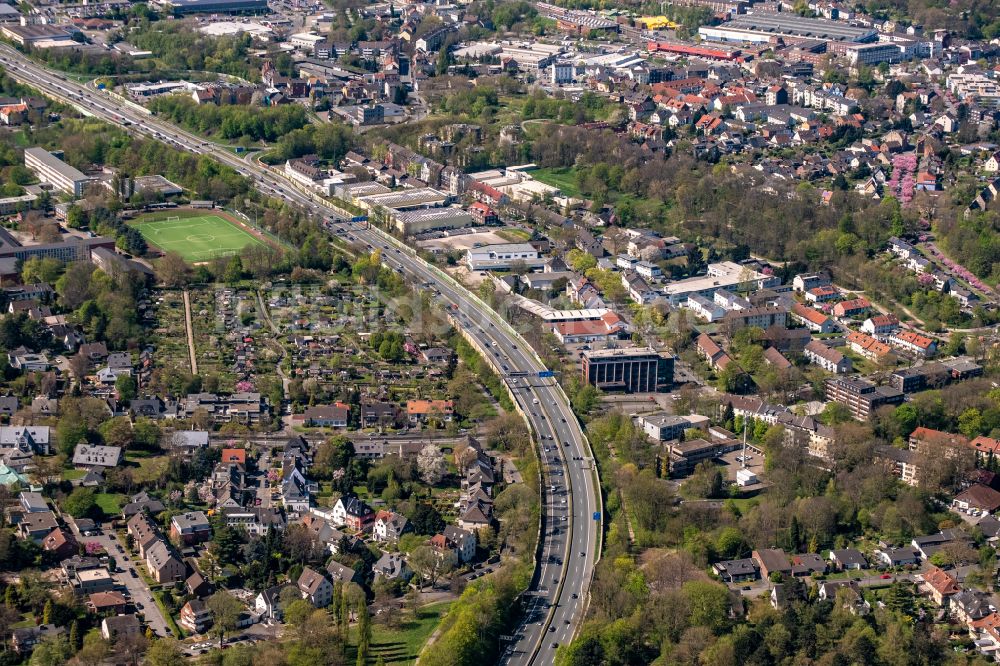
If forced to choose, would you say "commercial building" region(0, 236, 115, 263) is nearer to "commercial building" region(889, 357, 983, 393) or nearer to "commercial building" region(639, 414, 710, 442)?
"commercial building" region(639, 414, 710, 442)

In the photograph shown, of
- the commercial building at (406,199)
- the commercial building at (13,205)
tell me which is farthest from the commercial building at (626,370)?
the commercial building at (13,205)

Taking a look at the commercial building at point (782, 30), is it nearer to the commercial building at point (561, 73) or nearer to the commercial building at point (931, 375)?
the commercial building at point (561, 73)

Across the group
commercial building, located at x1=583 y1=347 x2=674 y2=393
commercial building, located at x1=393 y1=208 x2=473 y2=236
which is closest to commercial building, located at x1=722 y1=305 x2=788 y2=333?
commercial building, located at x1=583 y1=347 x2=674 y2=393

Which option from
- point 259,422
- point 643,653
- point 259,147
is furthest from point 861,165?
point 643,653

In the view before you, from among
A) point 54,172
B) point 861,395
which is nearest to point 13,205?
point 54,172

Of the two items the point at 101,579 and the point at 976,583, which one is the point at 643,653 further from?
the point at 101,579

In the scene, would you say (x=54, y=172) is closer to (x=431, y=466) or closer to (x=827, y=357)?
(x=431, y=466)

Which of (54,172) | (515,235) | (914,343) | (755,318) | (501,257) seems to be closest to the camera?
(914,343)
